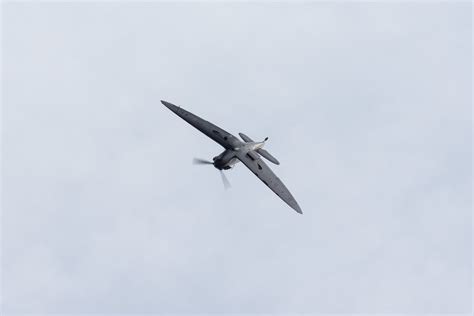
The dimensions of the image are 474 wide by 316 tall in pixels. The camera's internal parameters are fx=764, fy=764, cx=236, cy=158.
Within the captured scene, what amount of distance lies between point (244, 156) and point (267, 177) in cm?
515

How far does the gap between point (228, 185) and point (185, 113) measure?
19439 mm

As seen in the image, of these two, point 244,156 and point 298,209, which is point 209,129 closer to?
point 244,156

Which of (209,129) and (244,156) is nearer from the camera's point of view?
(244,156)

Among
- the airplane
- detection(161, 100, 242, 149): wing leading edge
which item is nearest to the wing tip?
the airplane

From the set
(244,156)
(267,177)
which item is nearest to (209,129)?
(244,156)

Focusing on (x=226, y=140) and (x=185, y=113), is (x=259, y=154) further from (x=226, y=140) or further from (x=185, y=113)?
(x=185, y=113)

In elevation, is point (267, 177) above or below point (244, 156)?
below

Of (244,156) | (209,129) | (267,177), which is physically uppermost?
(209,129)

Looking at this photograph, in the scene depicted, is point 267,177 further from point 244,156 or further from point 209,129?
point 209,129

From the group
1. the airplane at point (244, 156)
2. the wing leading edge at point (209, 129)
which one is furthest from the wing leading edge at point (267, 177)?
the wing leading edge at point (209, 129)

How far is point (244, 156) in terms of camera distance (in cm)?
12650

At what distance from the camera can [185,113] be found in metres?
Answer: 135

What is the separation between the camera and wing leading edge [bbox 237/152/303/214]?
408ft

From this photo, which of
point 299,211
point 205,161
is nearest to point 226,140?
point 205,161
